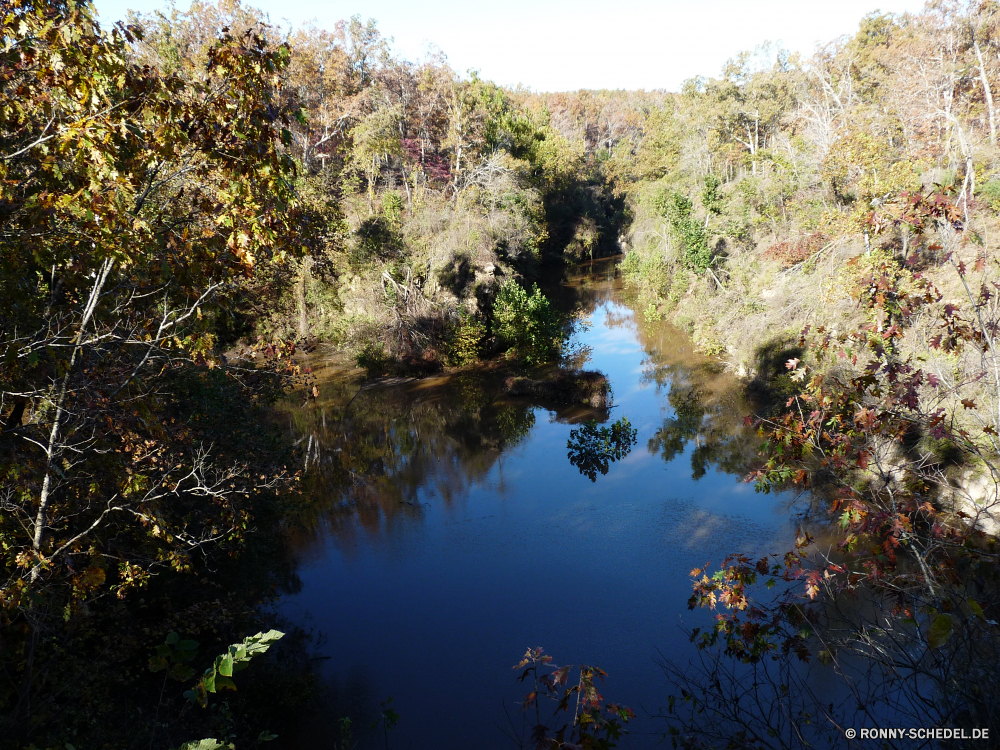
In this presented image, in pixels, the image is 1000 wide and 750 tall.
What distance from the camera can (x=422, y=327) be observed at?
25.5 metres

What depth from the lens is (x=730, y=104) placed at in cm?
3591

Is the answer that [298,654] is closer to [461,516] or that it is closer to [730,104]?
[461,516]

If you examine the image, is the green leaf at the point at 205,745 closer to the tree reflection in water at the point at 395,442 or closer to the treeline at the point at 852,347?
the treeline at the point at 852,347

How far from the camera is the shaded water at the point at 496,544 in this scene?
31.4 ft

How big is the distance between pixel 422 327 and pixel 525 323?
452 cm

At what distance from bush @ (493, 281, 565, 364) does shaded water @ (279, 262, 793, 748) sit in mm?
4221

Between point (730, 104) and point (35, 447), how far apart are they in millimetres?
39269

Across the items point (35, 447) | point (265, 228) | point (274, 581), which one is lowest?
point (274, 581)

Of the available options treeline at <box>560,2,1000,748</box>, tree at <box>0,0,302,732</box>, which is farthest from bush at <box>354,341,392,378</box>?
tree at <box>0,0,302,732</box>

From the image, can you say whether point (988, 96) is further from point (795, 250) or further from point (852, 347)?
point (852, 347)

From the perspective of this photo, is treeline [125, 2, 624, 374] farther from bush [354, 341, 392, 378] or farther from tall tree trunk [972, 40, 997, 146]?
tall tree trunk [972, 40, 997, 146]

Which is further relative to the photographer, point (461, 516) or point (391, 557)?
point (461, 516)

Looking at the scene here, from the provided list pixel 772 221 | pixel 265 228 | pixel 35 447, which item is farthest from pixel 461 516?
pixel 772 221

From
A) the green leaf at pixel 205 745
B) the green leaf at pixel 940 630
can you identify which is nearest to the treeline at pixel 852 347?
the green leaf at pixel 940 630
